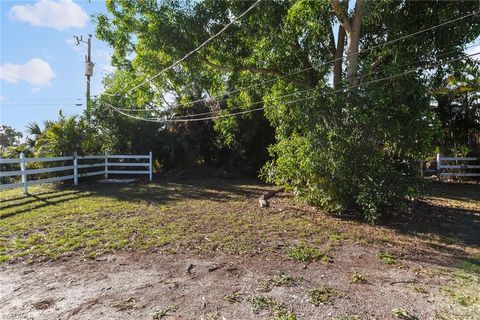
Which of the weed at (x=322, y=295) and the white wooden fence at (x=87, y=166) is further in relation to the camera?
the white wooden fence at (x=87, y=166)

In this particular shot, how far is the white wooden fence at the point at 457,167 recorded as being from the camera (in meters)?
13.5

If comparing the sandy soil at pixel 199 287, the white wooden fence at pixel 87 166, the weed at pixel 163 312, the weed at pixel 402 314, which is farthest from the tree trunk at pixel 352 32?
the white wooden fence at pixel 87 166

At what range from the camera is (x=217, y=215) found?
7.66 metres

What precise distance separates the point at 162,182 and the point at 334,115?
7974mm

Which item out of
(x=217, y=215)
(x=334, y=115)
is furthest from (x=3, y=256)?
(x=334, y=115)

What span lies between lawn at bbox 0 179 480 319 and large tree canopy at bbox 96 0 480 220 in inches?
35.8

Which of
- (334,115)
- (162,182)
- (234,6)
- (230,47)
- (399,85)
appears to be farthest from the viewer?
(162,182)

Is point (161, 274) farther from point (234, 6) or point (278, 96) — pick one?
point (234, 6)

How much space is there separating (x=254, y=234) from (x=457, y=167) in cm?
1075

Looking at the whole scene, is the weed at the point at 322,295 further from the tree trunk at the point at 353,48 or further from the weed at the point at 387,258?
the tree trunk at the point at 353,48

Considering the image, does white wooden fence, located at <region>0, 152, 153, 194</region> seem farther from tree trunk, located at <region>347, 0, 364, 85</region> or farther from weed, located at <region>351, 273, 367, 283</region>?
weed, located at <region>351, 273, 367, 283</region>

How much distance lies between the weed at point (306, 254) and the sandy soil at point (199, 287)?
16 centimetres

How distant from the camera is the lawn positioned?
15.3 feet

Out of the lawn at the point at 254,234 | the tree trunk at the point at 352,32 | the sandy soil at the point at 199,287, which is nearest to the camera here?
the sandy soil at the point at 199,287
